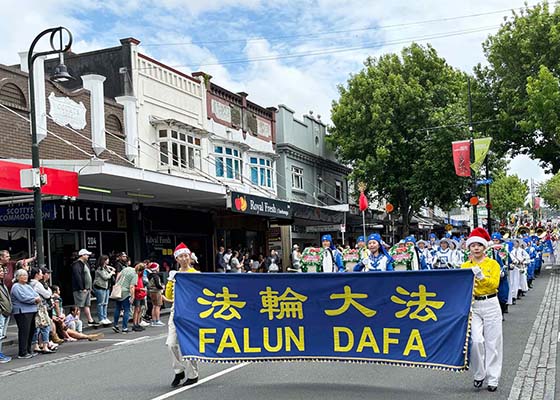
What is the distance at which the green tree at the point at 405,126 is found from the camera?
3862 cm

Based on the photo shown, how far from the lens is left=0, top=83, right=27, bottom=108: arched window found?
19516 mm

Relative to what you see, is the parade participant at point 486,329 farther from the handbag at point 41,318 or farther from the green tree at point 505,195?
the green tree at point 505,195

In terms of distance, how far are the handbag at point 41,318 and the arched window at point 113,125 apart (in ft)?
Result: 38.4

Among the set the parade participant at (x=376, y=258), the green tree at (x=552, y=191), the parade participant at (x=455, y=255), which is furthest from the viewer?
the green tree at (x=552, y=191)

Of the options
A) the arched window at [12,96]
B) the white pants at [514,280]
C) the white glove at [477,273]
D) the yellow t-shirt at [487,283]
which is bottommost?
the white pants at [514,280]

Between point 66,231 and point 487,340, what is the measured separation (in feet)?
54.2

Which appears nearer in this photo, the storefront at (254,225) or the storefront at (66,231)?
the storefront at (66,231)

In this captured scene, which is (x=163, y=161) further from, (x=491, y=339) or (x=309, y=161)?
(x=491, y=339)

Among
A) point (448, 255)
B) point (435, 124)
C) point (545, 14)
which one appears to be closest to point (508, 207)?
point (435, 124)

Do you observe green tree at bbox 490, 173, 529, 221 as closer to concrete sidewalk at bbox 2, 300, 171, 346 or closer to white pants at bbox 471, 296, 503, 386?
concrete sidewalk at bbox 2, 300, 171, 346

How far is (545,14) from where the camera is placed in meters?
31.5

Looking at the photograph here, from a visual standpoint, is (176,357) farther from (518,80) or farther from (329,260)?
(518,80)

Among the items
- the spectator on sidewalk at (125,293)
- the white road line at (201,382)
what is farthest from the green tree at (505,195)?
the white road line at (201,382)

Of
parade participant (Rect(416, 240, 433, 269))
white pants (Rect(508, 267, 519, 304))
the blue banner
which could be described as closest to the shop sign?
parade participant (Rect(416, 240, 433, 269))
